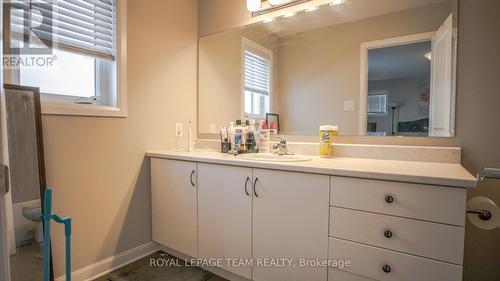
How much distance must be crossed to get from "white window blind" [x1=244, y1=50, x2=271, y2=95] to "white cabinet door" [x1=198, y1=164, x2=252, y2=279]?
83 centimetres

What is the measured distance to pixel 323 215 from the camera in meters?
1.25

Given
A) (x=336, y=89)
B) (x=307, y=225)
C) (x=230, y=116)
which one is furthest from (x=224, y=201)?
(x=336, y=89)

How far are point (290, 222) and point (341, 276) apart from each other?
33cm

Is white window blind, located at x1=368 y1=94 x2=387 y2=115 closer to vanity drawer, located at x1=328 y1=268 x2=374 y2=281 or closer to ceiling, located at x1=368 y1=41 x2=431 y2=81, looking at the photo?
ceiling, located at x1=368 y1=41 x2=431 y2=81

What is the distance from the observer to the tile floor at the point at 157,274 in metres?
1.71

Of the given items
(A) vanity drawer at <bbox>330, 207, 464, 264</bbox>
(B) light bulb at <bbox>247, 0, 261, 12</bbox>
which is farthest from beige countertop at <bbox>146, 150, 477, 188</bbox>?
(B) light bulb at <bbox>247, 0, 261, 12</bbox>

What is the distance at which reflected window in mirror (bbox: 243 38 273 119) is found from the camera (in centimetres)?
209

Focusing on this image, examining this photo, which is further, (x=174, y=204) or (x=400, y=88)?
(x=174, y=204)

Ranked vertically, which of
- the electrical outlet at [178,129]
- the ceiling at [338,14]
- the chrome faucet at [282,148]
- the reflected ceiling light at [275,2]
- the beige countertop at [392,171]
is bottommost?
the beige countertop at [392,171]

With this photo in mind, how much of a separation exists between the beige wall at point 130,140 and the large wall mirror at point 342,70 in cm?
28

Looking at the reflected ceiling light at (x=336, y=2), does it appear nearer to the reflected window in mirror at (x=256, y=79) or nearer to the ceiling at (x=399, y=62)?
the ceiling at (x=399, y=62)

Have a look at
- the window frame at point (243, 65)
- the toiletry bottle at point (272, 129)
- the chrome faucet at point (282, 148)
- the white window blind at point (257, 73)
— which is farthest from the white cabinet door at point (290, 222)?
the white window blind at point (257, 73)

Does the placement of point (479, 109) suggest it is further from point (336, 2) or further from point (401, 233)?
point (336, 2)

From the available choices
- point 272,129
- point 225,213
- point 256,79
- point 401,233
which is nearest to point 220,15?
point 256,79
